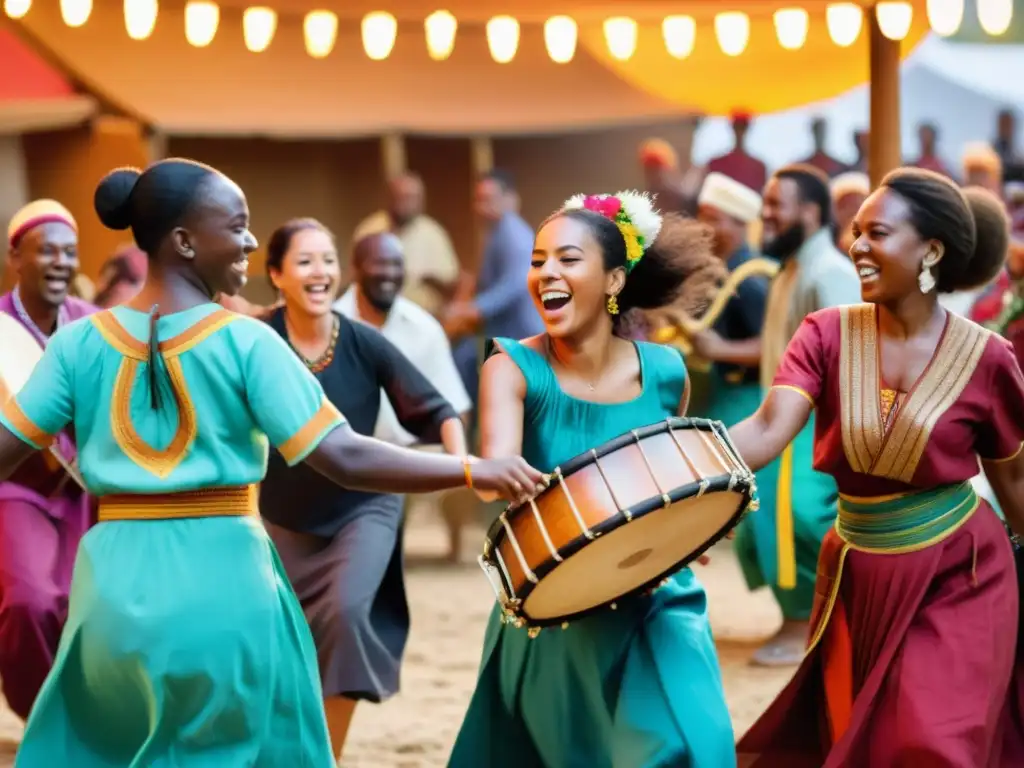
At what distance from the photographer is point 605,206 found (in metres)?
5.45

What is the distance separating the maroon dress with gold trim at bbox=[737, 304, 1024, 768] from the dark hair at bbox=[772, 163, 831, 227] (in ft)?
10.9

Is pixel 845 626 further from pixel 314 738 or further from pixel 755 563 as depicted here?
pixel 755 563

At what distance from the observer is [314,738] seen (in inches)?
181

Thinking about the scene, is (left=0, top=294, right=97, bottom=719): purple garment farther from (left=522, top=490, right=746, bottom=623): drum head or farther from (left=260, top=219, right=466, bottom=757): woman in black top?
(left=522, top=490, right=746, bottom=623): drum head

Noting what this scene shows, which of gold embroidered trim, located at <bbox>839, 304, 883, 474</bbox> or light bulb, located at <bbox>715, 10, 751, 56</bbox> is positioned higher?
light bulb, located at <bbox>715, 10, 751, 56</bbox>

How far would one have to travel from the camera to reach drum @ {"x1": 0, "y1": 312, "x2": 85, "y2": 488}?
635 cm

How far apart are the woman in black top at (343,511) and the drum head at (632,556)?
151cm

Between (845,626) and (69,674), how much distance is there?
7.19ft

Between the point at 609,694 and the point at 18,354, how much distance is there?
2508 millimetres

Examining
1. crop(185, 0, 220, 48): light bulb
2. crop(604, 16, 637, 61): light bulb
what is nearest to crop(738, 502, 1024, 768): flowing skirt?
crop(604, 16, 637, 61): light bulb

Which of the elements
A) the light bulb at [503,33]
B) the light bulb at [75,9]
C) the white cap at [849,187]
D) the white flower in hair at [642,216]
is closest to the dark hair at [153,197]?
the white flower in hair at [642,216]

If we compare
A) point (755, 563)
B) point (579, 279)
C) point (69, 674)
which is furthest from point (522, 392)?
point (755, 563)

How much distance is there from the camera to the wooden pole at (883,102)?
8.67 m

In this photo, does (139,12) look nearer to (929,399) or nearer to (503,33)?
(503,33)
